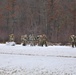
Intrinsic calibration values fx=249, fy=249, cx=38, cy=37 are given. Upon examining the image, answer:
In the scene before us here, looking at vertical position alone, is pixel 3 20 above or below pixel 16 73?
above

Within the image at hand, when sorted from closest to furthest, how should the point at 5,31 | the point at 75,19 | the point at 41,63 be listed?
the point at 41,63, the point at 75,19, the point at 5,31

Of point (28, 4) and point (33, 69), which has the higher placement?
point (28, 4)

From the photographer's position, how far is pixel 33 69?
12.4 m

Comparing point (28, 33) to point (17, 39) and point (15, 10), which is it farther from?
point (15, 10)

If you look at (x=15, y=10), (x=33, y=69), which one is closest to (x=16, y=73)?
(x=33, y=69)

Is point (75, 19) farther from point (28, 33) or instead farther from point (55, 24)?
point (28, 33)

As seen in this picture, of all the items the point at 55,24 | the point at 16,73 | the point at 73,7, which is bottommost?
the point at 16,73

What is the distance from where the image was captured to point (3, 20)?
31.4 meters

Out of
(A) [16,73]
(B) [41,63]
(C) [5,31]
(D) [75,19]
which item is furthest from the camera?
(C) [5,31]

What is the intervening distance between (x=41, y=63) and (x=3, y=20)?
1833 centimetres

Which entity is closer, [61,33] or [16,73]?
[16,73]

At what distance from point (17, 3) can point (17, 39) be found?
15.4 ft

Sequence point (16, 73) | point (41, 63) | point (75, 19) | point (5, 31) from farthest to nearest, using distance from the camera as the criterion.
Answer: point (5, 31)
point (75, 19)
point (41, 63)
point (16, 73)

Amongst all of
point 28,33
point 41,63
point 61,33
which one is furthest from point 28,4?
point 41,63
